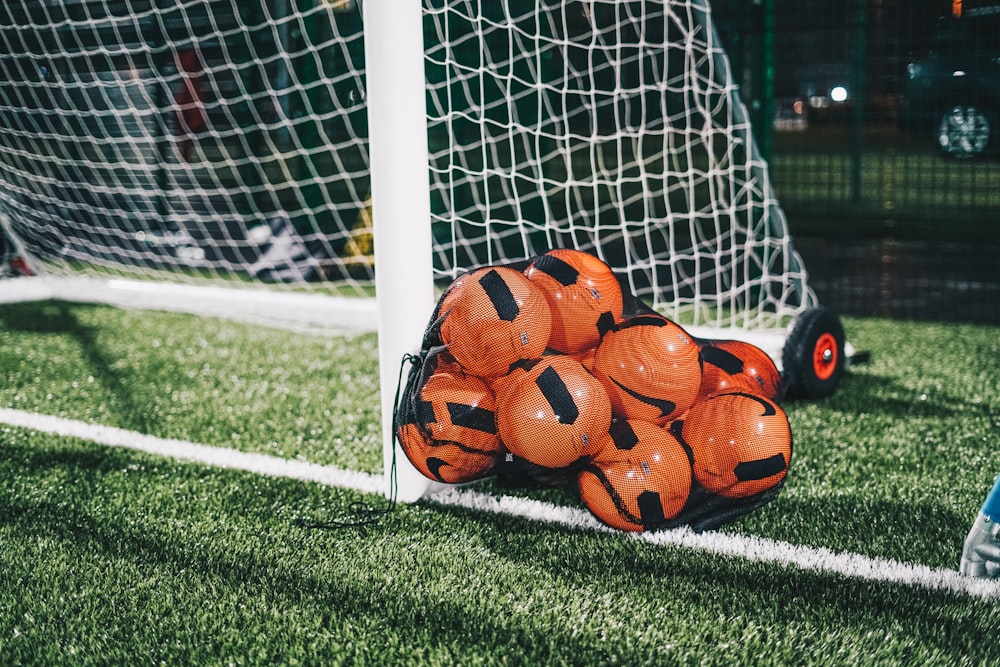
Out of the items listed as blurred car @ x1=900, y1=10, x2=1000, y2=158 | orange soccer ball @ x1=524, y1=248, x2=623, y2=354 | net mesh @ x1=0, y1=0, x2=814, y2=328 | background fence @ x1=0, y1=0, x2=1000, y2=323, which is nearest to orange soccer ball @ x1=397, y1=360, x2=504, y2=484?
orange soccer ball @ x1=524, y1=248, x2=623, y2=354

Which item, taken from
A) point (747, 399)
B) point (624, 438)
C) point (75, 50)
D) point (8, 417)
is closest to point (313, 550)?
point (624, 438)

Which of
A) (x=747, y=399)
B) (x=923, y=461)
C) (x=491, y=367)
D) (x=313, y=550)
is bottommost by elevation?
(x=923, y=461)

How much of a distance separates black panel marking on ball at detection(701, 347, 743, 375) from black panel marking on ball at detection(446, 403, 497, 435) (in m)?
0.70

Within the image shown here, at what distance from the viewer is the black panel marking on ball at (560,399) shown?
2463mm

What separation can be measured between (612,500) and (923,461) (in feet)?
3.82

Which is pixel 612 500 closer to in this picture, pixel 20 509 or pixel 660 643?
pixel 660 643

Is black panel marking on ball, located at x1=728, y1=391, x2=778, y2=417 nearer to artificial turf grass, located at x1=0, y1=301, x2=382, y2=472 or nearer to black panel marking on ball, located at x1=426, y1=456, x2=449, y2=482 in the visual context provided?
black panel marking on ball, located at x1=426, y1=456, x2=449, y2=482

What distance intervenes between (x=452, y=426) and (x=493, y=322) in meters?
0.28

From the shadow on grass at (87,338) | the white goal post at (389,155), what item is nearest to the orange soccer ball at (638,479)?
the white goal post at (389,155)

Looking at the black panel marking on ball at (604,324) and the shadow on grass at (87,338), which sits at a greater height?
the black panel marking on ball at (604,324)

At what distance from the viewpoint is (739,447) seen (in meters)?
2.52

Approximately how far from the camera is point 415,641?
2031 millimetres

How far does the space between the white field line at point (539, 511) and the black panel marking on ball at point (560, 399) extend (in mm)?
327

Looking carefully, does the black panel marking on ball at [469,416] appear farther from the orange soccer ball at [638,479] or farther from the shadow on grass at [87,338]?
the shadow on grass at [87,338]
